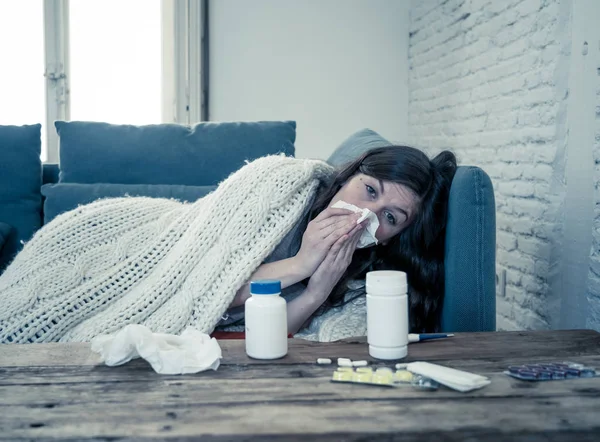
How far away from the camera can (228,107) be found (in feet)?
11.7

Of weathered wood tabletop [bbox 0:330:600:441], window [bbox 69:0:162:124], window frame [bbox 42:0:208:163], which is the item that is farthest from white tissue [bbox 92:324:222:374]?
window [bbox 69:0:162:124]

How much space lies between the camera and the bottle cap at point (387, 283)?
3.00ft

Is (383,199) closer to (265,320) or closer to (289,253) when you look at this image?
(289,253)

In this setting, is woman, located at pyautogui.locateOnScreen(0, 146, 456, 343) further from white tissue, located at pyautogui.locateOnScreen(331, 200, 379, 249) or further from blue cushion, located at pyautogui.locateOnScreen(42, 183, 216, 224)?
blue cushion, located at pyautogui.locateOnScreen(42, 183, 216, 224)

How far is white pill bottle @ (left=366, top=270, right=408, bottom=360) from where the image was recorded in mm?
915

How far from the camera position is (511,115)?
7.95 feet

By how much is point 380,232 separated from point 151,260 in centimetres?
57

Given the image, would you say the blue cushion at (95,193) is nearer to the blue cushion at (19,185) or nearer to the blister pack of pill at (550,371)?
the blue cushion at (19,185)

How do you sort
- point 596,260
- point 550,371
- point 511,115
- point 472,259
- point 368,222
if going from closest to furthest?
1. point 550,371
2. point 472,259
3. point 368,222
4. point 596,260
5. point 511,115

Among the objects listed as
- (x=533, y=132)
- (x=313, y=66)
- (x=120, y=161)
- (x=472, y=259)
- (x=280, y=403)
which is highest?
(x=313, y=66)

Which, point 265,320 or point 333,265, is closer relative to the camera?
point 265,320

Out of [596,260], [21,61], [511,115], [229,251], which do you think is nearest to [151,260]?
[229,251]

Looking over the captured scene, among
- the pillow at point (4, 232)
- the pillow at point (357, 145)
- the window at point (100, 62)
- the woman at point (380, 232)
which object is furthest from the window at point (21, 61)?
the woman at point (380, 232)

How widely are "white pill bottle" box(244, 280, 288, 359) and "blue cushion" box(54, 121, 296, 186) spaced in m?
1.21
